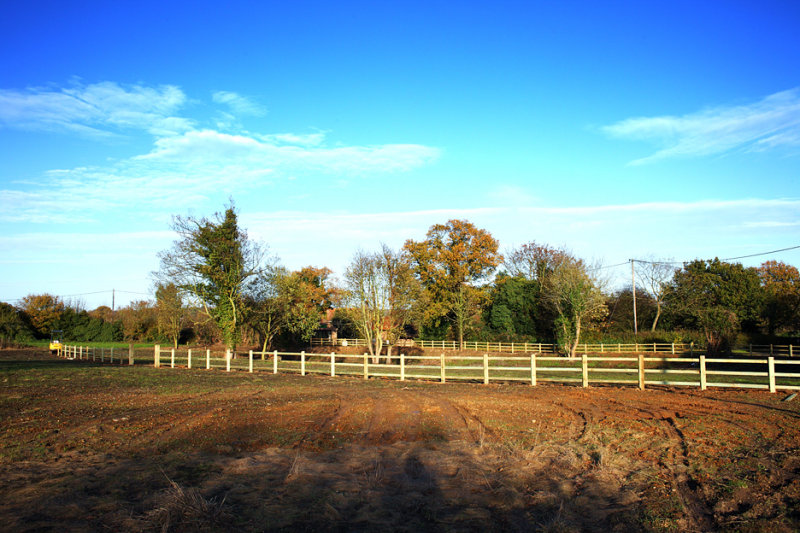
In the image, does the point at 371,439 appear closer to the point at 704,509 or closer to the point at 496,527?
the point at 496,527

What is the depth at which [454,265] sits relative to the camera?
4606 cm

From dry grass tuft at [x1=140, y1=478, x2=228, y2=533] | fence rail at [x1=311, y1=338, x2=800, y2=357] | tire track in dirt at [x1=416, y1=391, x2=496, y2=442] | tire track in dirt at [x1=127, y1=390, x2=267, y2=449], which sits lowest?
fence rail at [x1=311, y1=338, x2=800, y2=357]

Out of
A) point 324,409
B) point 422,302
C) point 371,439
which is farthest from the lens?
point 422,302

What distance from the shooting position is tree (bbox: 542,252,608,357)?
122ft

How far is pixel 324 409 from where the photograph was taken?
11430mm

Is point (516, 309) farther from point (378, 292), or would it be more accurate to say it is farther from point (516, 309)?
point (378, 292)

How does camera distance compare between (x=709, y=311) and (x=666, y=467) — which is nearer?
(x=666, y=467)

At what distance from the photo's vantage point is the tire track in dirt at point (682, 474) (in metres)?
5.07

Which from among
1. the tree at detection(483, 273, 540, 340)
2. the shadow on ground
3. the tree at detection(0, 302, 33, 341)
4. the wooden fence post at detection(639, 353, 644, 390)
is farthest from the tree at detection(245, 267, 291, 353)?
the shadow on ground

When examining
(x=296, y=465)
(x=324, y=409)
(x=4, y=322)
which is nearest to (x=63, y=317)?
(x=4, y=322)

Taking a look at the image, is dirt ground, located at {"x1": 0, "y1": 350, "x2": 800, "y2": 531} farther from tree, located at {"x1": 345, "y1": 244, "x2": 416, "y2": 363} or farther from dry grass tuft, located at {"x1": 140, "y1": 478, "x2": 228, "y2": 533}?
tree, located at {"x1": 345, "y1": 244, "x2": 416, "y2": 363}

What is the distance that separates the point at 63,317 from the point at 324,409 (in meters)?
64.2

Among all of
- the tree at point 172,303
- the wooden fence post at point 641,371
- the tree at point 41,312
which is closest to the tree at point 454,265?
the tree at point 172,303

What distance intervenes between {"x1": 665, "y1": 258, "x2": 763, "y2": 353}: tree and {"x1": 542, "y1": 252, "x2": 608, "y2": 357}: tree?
10016mm
